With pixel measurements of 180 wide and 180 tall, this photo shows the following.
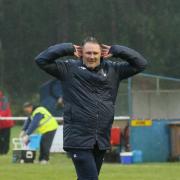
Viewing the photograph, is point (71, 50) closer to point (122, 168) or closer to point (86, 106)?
point (86, 106)

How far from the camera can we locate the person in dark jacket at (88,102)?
7328 mm

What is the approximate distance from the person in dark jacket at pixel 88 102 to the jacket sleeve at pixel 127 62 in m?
0.10

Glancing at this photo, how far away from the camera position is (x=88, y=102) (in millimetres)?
7367

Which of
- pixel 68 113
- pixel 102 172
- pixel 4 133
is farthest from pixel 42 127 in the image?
pixel 68 113

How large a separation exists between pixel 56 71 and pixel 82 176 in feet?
3.32

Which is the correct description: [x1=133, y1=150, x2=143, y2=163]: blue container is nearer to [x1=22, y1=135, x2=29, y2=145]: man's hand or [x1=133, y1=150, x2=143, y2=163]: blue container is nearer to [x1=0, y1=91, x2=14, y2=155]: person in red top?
[x1=22, y1=135, x2=29, y2=145]: man's hand

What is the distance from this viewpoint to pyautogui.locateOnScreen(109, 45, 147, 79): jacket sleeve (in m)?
7.72

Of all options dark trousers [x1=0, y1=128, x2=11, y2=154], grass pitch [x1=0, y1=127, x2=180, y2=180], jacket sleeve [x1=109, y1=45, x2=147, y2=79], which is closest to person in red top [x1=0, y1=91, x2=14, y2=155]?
dark trousers [x1=0, y1=128, x2=11, y2=154]

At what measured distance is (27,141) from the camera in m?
19.1

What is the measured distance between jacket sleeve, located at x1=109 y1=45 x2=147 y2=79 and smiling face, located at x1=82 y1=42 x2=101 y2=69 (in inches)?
11.9

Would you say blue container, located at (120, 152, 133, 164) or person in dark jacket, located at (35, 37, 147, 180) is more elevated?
person in dark jacket, located at (35, 37, 147, 180)

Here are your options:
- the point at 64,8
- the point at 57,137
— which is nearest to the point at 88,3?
the point at 64,8

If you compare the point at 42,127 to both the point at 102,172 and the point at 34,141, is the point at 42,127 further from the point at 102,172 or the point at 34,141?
the point at 102,172

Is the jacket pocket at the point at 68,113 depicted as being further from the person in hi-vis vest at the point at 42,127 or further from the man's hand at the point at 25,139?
the man's hand at the point at 25,139
